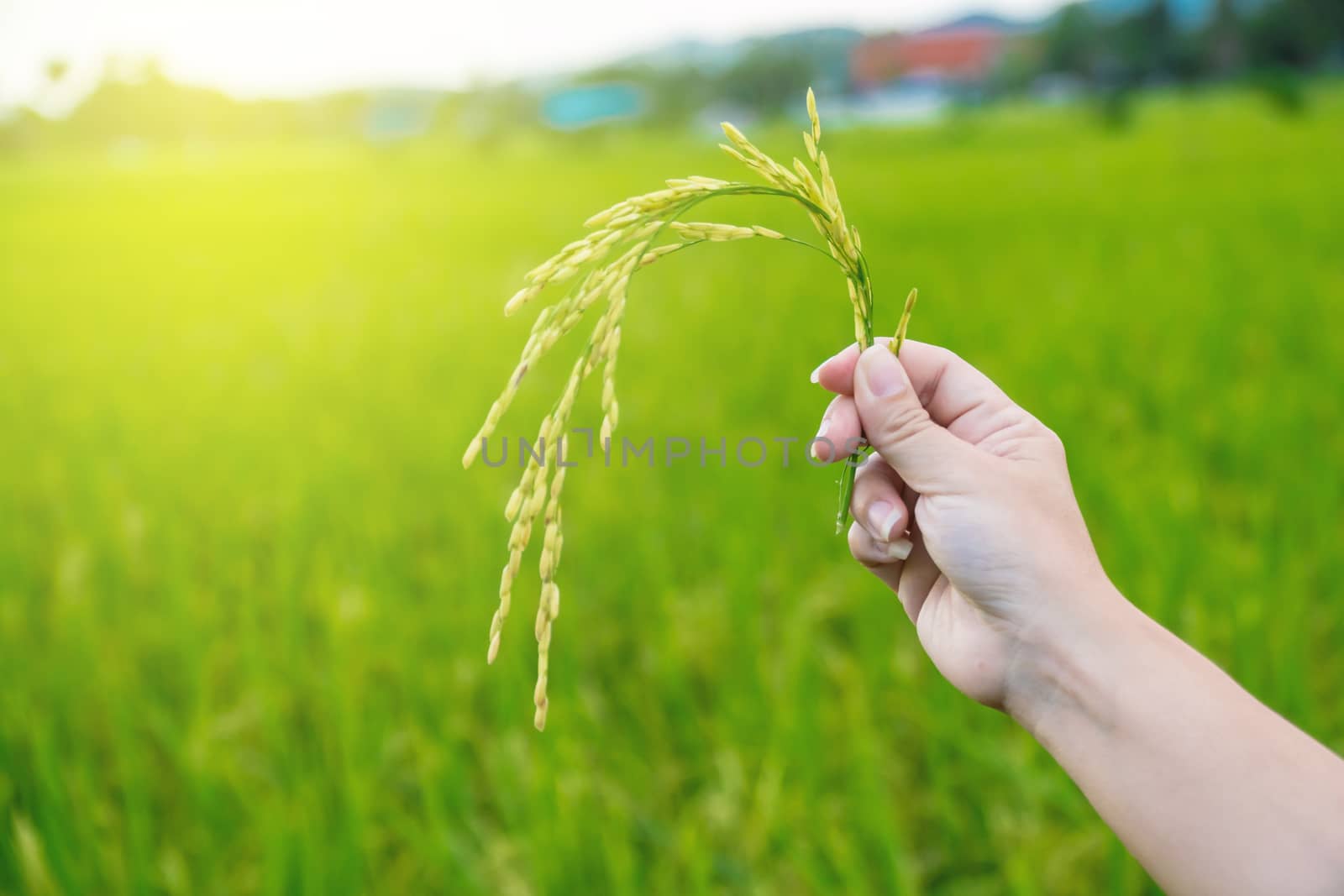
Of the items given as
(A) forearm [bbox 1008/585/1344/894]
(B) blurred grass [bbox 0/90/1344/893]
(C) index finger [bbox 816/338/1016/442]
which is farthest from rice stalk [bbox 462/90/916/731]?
(B) blurred grass [bbox 0/90/1344/893]

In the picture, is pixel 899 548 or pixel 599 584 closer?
pixel 899 548

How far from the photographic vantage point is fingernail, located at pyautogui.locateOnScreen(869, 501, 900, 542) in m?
0.95

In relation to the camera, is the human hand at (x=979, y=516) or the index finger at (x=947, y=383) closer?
the human hand at (x=979, y=516)

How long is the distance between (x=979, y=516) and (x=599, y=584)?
5.63 ft

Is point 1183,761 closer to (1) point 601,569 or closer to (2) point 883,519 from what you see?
→ (2) point 883,519

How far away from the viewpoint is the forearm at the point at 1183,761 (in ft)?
2.36

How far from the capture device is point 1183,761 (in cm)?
77

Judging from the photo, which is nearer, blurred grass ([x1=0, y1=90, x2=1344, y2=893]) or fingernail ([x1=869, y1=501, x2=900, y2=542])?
fingernail ([x1=869, y1=501, x2=900, y2=542])

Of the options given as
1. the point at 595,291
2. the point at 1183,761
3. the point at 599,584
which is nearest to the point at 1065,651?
the point at 1183,761

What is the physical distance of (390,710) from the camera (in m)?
2.10

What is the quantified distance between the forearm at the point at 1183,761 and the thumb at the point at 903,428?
0.17 metres

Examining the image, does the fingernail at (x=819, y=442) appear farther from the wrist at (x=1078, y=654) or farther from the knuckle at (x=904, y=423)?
the wrist at (x=1078, y=654)

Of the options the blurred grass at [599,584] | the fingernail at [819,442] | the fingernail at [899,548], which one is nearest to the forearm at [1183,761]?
the fingernail at [899,548]

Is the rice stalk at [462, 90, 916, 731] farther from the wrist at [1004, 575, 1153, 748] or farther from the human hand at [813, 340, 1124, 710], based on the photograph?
the wrist at [1004, 575, 1153, 748]
